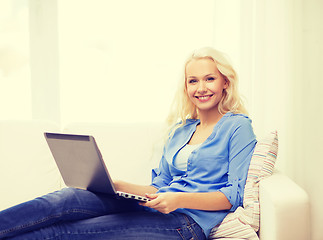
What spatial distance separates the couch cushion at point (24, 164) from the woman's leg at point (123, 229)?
2.15 feet

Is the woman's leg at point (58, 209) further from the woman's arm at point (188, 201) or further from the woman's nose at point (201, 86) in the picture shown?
the woman's nose at point (201, 86)

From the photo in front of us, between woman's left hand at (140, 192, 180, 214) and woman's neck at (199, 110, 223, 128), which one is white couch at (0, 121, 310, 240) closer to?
woman's neck at (199, 110, 223, 128)

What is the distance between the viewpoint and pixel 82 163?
3.97 feet

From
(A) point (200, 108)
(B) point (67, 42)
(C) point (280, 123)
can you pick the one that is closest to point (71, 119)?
(B) point (67, 42)

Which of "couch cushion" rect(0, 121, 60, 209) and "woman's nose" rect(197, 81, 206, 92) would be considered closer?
"woman's nose" rect(197, 81, 206, 92)

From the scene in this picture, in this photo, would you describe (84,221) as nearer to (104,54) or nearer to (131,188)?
(131,188)

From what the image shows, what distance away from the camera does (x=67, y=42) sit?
2.45 m

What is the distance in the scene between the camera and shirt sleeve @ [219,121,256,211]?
1330 millimetres

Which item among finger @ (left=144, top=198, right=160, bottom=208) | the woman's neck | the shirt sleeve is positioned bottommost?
finger @ (left=144, top=198, right=160, bottom=208)

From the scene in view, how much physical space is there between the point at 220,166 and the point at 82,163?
1.74 ft

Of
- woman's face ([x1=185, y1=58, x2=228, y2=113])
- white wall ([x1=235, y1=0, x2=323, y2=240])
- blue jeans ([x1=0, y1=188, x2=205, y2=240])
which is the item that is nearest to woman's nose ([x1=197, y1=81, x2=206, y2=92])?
woman's face ([x1=185, y1=58, x2=228, y2=113])

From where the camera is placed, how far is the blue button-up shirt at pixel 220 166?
1322 mm

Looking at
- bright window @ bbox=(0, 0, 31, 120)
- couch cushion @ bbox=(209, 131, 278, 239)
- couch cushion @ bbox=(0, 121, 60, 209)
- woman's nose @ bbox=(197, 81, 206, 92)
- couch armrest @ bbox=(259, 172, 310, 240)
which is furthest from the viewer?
bright window @ bbox=(0, 0, 31, 120)

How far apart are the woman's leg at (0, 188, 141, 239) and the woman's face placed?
1.75 feet
